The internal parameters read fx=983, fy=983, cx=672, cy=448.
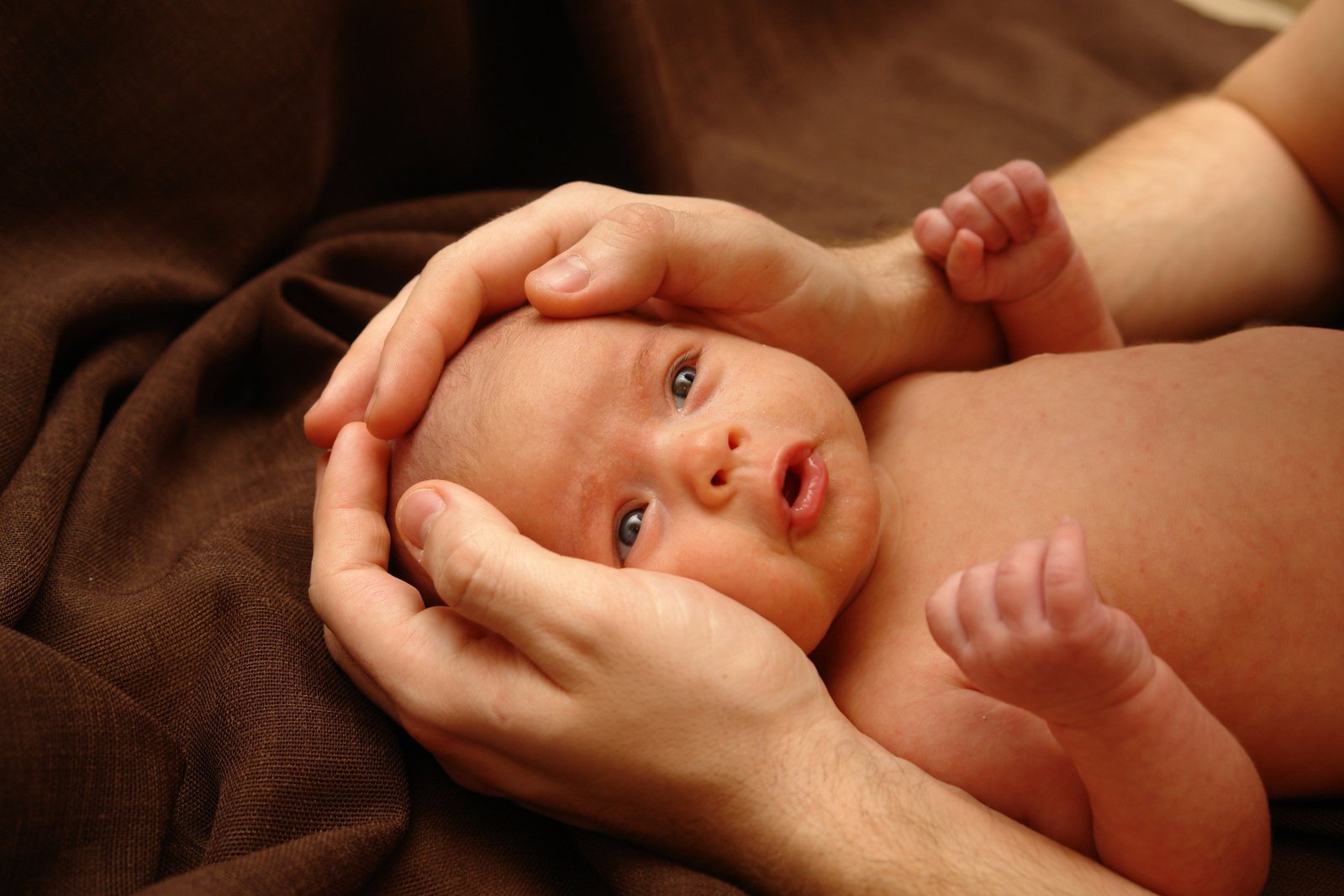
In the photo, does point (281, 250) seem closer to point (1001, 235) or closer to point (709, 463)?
point (709, 463)

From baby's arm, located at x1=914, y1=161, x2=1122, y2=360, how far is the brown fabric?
48 cm

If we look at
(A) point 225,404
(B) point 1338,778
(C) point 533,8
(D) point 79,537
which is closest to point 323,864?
(D) point 79,537

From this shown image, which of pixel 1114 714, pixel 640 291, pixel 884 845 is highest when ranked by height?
pixel 640 291

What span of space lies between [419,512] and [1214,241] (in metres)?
1.52

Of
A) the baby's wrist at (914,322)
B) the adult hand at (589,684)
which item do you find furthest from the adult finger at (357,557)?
the baby's wrist at (914,322)

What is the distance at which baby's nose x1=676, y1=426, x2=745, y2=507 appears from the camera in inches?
42.3

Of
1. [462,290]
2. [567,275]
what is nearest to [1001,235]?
[567,275]

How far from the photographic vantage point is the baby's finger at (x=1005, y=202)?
1.42 meters

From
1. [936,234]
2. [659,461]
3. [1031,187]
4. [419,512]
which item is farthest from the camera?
[936,234]

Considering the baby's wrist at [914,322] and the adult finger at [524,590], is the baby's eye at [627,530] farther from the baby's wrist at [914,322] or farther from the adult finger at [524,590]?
the baby's wrist at [914,322]

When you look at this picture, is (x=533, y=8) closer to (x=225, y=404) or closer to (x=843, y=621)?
(x=225, y=404)

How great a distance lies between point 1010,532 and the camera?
3.95ft

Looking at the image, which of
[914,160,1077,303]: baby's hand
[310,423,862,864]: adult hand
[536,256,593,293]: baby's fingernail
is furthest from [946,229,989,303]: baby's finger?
[310,423,862,864]: adult hand

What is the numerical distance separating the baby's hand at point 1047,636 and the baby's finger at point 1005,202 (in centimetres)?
68
